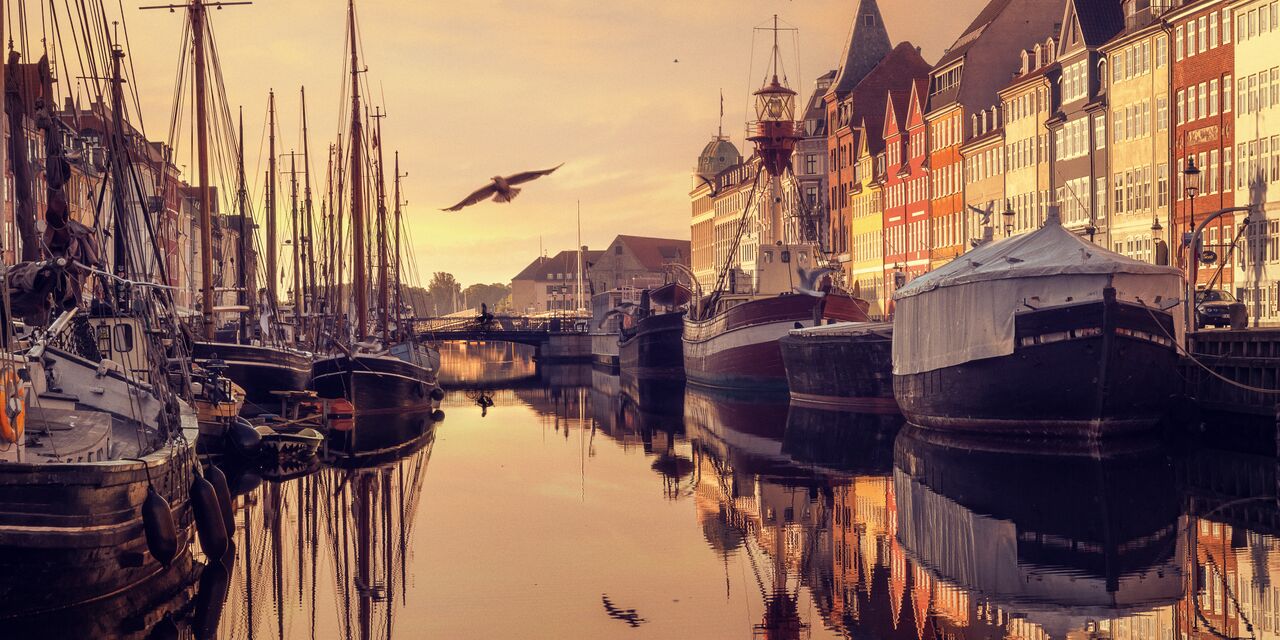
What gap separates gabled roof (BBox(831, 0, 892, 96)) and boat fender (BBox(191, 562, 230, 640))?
107 metres

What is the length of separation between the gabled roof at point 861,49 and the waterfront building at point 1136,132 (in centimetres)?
4837

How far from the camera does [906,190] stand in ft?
365

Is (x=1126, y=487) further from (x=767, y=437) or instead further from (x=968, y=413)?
(x=767, y=437)

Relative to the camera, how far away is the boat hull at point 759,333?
64.7 meters

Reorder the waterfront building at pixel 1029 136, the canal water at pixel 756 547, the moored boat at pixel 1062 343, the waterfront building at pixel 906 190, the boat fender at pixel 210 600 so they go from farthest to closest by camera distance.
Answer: the waterfront building at pixel 906 190, the waterfront building at pixel 1029 136, the moored boat at pixel 1062 343, the canal water at pixel 756 547, the boat fender at pixel 210 600

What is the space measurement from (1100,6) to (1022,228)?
12.6 m

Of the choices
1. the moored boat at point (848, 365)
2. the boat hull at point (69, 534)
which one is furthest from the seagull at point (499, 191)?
the moored boat at point (848, 365)

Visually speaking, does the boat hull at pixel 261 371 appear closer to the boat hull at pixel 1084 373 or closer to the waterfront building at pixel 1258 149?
the boat hull at pixel 1084 373

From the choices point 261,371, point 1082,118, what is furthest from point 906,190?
point 261,371

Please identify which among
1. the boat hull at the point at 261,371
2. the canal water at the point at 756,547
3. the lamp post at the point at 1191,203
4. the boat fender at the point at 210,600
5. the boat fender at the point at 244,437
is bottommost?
the canal water at the point at 756,547

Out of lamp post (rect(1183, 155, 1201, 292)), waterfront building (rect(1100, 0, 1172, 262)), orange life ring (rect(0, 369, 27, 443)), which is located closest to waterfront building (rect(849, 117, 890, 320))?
waterfront building (rect(1100, 0, 1172, 262))

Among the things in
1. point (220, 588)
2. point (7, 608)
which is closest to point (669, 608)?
point (220, 588)

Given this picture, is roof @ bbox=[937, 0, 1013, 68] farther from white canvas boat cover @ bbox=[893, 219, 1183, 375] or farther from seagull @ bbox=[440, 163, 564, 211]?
seagull @ bbox=[440, 163, 564, 211]

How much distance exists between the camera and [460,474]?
121 feet
